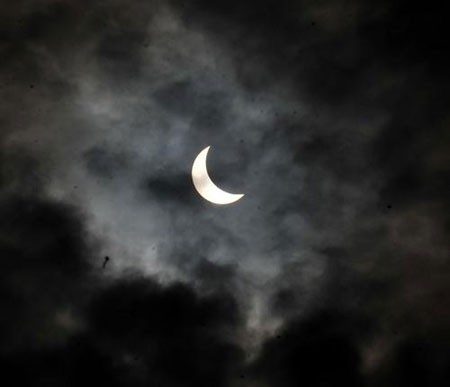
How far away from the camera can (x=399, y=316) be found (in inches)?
1356

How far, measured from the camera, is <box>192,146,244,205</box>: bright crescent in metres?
30.1

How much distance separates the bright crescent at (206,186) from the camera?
30.1m

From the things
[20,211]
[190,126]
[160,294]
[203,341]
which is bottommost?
[203,341]

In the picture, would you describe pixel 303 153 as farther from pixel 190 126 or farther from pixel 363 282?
pixel 363 282

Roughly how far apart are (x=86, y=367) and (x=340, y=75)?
3495 centimetres

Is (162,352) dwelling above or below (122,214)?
below

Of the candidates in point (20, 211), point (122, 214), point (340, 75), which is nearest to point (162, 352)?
point (122, 214)

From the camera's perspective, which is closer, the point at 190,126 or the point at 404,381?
the point at 190,126

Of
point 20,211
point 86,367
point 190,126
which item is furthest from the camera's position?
point 86,367

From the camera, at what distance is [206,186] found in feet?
99.7

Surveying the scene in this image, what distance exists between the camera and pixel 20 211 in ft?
104

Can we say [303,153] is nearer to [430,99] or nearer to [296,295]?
[430,99]

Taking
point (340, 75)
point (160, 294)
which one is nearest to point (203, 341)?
point (160, 294)

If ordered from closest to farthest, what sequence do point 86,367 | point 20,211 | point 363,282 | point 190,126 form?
point 190,126 → point 20,211 → point 363,282 → point 86,367
